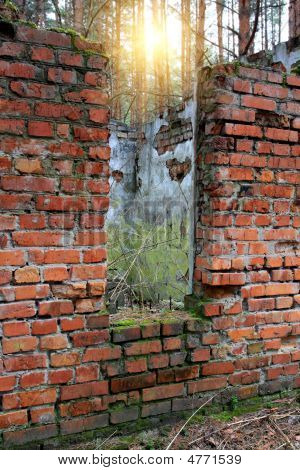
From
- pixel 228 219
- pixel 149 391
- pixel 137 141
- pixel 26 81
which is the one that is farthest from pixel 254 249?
pixel 137 141

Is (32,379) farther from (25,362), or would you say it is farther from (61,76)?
(61,76)

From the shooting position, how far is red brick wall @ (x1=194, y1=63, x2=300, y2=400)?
2.51 metres

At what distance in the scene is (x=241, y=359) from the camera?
8.63ft

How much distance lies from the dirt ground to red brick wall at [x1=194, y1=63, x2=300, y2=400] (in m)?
0.21

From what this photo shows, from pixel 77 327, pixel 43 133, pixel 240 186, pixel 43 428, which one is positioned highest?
pixel 43 133

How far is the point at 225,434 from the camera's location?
2355mm

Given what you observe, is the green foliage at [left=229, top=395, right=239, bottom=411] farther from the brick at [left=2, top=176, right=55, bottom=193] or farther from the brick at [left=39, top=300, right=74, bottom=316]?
the brick at [left=2, top=176, right=55, bottom=193]

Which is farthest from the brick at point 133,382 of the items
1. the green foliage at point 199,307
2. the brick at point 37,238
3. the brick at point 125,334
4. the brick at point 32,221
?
the brick at point 32,221

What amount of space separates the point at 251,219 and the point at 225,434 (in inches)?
51.4

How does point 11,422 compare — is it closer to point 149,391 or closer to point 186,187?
point 149,391

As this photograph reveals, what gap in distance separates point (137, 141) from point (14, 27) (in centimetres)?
392

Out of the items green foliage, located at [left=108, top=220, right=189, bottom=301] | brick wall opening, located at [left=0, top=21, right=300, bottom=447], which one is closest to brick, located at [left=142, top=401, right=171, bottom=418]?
brick wall opening, located at [left=0, top=21, right=300, bottom=447]

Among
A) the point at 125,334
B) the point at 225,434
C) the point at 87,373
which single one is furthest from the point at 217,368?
the point at 87,373

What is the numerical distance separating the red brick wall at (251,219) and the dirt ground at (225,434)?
0.21 metres
